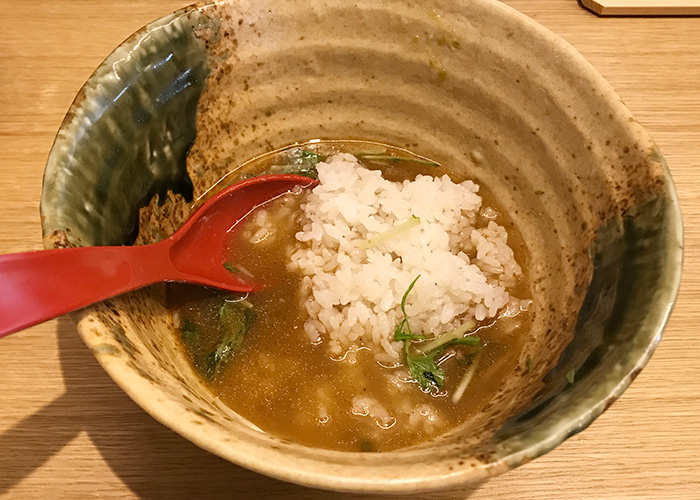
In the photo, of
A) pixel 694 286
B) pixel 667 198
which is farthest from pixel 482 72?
pixel 694 286

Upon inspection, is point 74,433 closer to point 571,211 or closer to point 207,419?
point 207,419

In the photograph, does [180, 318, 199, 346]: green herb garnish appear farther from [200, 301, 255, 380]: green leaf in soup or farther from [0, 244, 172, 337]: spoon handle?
[0, 244, 172, 337]: spoon handle

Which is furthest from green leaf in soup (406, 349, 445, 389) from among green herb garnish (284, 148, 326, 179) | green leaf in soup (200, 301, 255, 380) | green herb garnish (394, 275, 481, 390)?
green herb garnish (284, 148, 326, 179)

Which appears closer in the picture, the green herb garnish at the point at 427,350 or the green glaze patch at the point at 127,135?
the green glaze patch at the point at 127,135

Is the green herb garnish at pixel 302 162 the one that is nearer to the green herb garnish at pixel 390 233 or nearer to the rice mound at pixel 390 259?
the rice mound at pixel 390 259

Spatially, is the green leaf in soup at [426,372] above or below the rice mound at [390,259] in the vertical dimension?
below

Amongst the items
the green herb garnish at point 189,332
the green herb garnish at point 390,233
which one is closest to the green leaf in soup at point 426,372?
the green herb garnish at point 390,233
